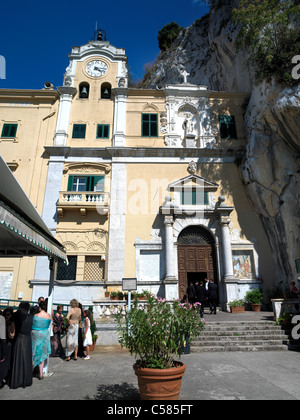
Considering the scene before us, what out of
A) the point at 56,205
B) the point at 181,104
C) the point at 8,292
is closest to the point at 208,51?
the point at 181,104

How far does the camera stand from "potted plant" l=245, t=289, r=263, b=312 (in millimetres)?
15047

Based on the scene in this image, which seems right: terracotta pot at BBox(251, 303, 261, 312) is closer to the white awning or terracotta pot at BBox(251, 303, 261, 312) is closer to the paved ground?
the paved ground

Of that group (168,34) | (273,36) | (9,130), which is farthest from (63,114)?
(168,34)

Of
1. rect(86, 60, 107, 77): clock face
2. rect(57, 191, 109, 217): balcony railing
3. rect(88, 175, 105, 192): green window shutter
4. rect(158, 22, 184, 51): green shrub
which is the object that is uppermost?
rect(158, 22, 184, 51): green shrub

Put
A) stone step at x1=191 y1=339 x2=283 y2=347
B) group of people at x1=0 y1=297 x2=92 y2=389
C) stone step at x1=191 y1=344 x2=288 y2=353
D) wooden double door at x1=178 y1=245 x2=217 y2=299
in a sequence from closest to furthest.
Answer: group of people at x1=0 y1=297 x2=92 y2=389
stone step at x1=191 y1=344 x2=288 y2=353
stone step at x1=191 y1=339 x2=283 y2=347
wooden double door at x1=178 y1=245 x2=217 y2=299

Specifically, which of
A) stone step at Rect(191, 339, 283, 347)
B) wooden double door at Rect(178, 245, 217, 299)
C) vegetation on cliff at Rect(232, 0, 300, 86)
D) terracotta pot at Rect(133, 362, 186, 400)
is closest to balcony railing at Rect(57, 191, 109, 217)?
wooden double door at Rect(178, 245, 217, 299)

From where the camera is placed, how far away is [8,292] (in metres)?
15.3

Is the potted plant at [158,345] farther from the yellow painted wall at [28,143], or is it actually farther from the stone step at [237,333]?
the yellow painted wall at [28,143]

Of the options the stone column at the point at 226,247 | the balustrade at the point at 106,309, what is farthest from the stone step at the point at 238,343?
the stone column at the point at 226,247

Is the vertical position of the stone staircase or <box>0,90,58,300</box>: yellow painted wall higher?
<box>0,90,58,300</box>: yellow painted wall

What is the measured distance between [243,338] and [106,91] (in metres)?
18.1

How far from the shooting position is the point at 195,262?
16562 mm

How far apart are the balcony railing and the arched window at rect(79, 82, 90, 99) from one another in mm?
7947

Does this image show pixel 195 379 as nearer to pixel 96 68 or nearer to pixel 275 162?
pixel 275 162
